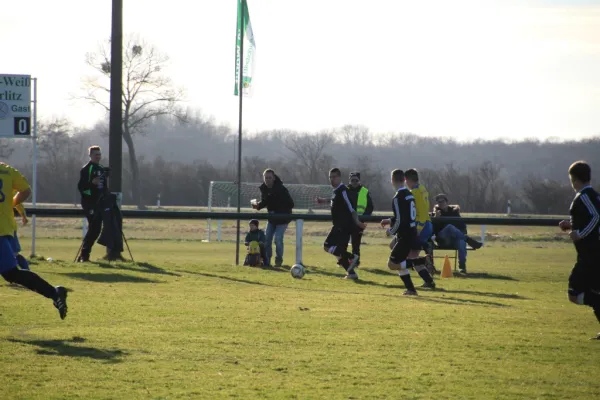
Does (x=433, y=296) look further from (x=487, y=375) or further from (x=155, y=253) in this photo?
(x=155, y=253)

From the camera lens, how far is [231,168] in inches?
3745

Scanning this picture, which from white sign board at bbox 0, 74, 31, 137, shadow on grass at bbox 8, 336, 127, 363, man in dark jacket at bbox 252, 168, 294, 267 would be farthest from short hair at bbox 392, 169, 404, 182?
white sign board at bbox 0, 74, 31, 137

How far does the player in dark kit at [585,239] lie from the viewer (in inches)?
365

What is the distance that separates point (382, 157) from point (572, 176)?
5365 inches

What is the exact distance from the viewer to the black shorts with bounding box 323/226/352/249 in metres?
17.3

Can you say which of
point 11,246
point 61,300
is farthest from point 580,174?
point 11,246

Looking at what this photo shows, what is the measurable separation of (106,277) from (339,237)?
423 centimetres

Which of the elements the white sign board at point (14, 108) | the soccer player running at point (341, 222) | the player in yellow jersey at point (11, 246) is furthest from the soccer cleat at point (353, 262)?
the player in yellow jersey at point (11, 246)

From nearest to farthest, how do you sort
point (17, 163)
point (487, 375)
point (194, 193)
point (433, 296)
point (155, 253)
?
point (487, 375) → point (433, 296) → point (155, 253) → point (194, 193) → point (17, 163)

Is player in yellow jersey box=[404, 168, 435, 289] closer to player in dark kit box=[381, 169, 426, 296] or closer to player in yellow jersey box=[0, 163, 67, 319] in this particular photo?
player in dark kit box=[381, 169, 426, 296]

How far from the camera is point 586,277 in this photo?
9266 millimetres

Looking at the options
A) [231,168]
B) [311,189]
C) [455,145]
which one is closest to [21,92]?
[311,189]

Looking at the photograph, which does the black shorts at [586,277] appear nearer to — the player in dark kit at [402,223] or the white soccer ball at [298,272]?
the player in dark kit at [402,223]

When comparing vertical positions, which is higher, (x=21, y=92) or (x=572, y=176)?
(x=21, y=92)
